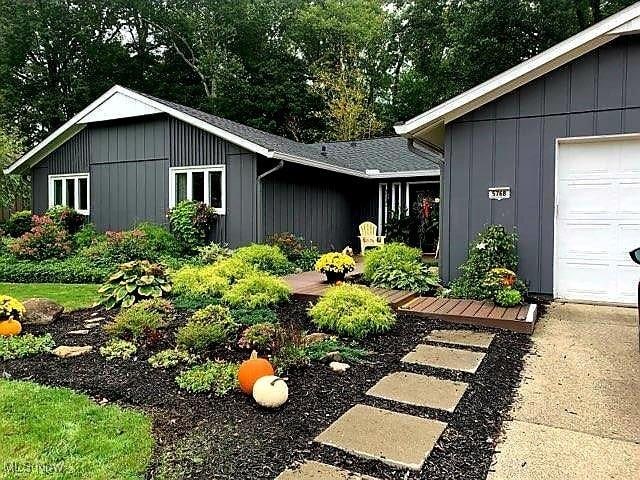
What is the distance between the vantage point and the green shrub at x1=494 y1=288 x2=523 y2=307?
5.18 meters

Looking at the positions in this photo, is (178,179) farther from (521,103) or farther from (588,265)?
(588,265)

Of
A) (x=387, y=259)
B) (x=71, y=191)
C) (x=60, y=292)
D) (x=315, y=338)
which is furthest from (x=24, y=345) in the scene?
(x=71, y=191)

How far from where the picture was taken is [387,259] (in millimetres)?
6926

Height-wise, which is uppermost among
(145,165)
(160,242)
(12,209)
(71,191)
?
(145,165)

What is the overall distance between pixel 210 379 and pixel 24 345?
1.98 metres

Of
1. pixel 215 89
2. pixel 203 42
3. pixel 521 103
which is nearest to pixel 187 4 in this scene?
pixel 203 42

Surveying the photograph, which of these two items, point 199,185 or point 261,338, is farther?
point 199,185

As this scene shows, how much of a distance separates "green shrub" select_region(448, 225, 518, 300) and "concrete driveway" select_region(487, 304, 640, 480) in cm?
115

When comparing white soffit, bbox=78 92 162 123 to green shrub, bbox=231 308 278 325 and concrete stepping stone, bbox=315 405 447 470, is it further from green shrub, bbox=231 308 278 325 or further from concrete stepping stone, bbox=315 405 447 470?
concrete stepping stone, bbox=315 405 447 470

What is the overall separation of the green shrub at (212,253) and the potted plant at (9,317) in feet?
14.1

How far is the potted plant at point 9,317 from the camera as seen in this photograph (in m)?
4.20

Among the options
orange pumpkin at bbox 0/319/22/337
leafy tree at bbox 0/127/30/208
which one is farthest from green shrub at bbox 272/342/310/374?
leafy tree at bbox 0/127/30/208

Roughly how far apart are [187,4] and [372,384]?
89.3 ft

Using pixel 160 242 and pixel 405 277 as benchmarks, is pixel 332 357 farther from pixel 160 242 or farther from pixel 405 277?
pixel 160 242
